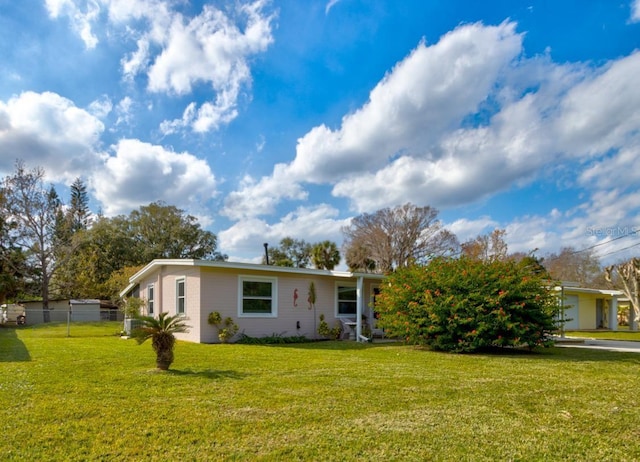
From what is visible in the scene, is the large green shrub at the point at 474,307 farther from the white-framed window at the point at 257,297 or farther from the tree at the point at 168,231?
the tree at the point at 168,231

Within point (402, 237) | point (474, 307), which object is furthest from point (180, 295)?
point (402, 237)

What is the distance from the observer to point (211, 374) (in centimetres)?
672

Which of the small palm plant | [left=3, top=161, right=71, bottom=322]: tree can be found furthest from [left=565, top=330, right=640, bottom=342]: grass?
[left=3, top=161, right=71, bottom=322]: tree

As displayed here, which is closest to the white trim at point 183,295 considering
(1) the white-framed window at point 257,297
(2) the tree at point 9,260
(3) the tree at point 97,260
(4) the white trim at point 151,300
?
(1) the white-framed window at point 257,297

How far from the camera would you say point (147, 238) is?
1527 inches

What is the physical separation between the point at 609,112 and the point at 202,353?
550 inches

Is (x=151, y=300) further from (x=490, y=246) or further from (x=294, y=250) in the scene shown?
(x=294, y=250)

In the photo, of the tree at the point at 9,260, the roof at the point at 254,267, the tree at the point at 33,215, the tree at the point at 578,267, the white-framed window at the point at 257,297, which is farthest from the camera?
the tree at the point at 578,267

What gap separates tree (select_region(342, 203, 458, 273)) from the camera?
3428cm

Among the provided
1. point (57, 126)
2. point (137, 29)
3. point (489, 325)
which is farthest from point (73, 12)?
point (489, 325)

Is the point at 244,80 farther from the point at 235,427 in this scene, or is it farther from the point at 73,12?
the point at 235,427

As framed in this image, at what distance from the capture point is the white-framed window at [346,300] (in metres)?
15.3

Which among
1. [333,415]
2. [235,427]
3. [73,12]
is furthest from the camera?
[73,12]

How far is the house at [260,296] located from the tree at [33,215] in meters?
17.8
